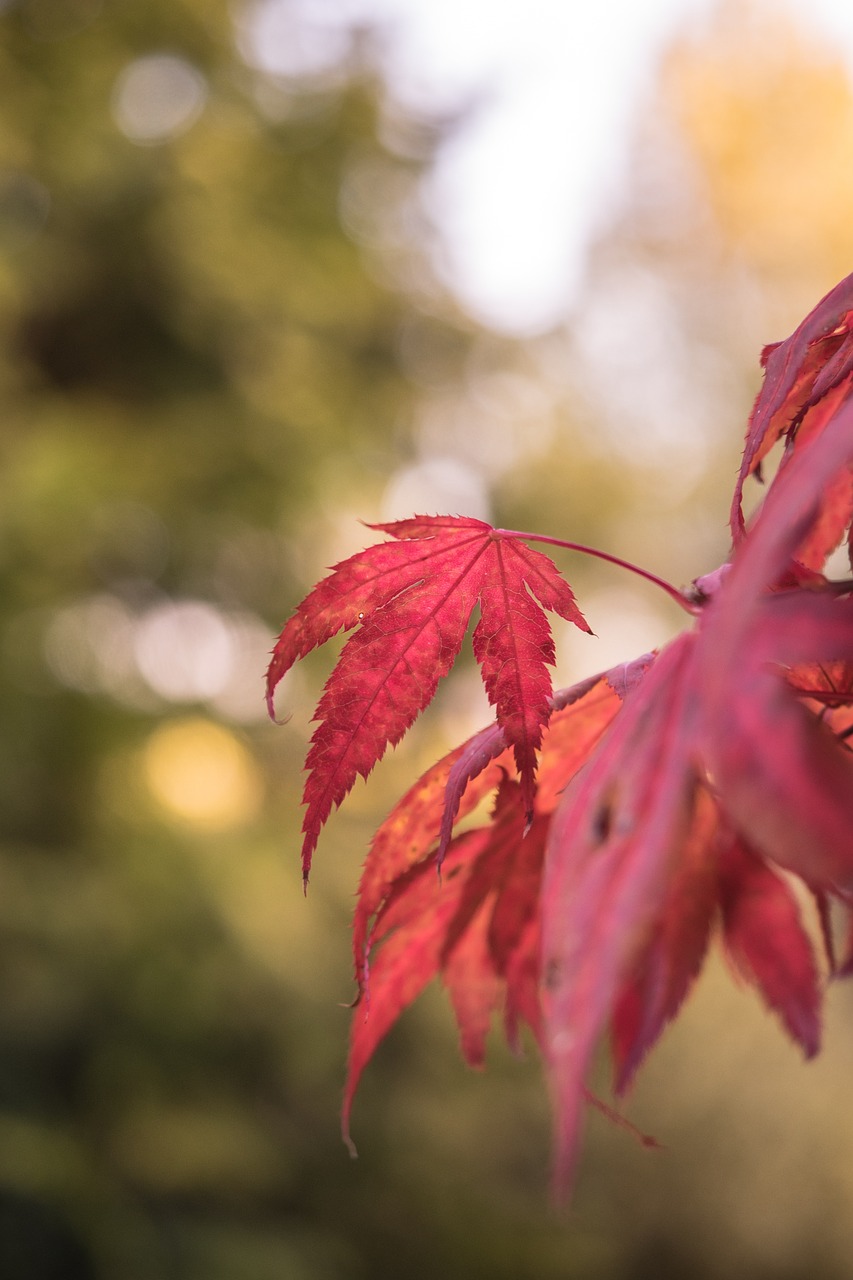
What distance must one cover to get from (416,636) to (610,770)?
0.21 m

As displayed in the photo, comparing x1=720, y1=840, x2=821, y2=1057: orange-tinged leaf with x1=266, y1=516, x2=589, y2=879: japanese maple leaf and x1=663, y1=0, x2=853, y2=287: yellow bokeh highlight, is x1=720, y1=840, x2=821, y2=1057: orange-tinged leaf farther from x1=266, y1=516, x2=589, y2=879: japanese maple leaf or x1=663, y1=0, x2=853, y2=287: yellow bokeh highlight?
x1=663, y1=0, x2=853, y2=287: yellow bokeh highlight

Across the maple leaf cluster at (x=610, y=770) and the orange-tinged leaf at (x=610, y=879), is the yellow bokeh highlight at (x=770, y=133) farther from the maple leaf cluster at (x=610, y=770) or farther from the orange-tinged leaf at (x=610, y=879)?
the orange-tinged leaf at (x=610, y=879)

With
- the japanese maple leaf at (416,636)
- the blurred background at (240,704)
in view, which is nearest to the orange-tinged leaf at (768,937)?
the japanese maple leaf at (416,636)

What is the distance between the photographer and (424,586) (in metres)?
0.49

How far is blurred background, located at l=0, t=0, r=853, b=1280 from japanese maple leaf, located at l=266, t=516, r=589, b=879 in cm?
202

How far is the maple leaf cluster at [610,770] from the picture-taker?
0.79 feet

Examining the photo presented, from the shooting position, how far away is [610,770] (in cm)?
28

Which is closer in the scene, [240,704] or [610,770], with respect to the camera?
[610,770]

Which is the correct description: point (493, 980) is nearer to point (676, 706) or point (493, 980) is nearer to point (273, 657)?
point (273, 657)

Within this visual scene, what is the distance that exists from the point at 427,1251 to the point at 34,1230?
4.37ft

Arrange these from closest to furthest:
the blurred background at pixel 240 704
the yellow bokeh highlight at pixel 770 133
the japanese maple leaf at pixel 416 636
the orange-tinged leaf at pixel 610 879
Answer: the orange-tinged leaf at pixel 610 879, the japanese maple leaf at pixel 416 636, the blurred background at pixel 240 704, the yellow bokeh highlight at pixel 770 133

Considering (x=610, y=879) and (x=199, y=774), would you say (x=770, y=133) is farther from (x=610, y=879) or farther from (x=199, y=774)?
(x=610, y=879)

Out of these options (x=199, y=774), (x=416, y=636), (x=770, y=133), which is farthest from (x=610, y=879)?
(x=770, y=133)

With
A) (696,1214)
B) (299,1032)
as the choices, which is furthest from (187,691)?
(696,1214)
